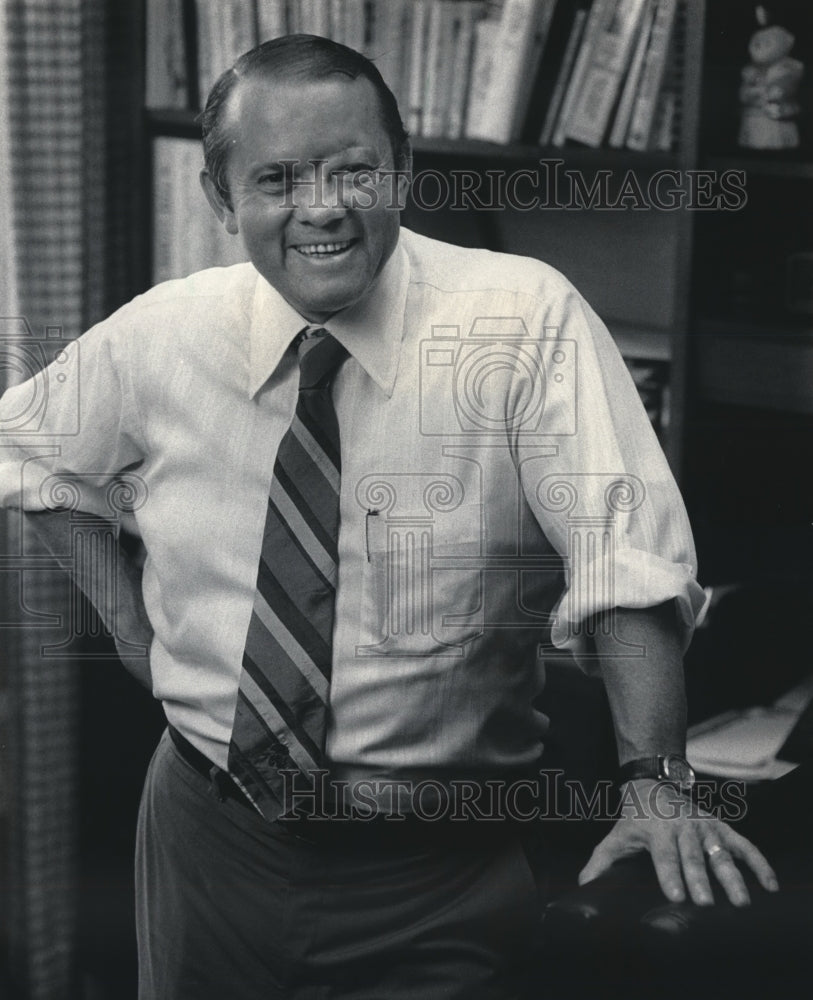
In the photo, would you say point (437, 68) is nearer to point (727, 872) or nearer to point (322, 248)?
point (322, 248)

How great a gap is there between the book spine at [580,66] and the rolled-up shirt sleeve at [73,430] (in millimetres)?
572

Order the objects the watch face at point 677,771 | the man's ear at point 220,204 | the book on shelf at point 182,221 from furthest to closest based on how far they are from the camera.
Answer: the book on shelf at point 182,221, the man's ear at point 220,204, the watch face at point 677,771

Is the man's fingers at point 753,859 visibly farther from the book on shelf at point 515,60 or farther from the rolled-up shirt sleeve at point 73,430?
the book on shelf at point 515,60

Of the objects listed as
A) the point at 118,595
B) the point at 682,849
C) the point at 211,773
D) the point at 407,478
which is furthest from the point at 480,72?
the point at 682,849

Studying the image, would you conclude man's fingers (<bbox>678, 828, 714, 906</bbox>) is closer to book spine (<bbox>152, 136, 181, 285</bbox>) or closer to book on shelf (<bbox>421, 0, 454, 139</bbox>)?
book on shelf (<bbox>421, 0, 454, 139</bbox>)

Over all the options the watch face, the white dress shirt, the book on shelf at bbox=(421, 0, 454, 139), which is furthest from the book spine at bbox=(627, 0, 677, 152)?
the watch face

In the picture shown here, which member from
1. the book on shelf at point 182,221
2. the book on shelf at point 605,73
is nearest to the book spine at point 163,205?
the book on shelf at point 182,221

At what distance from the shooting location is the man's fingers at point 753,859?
2.78ft

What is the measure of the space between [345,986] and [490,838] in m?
0.19

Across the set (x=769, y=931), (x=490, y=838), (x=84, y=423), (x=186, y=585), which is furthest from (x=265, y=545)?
(x=769, y=931)

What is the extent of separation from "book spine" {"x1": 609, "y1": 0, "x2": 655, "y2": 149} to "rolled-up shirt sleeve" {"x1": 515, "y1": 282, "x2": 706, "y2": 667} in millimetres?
421

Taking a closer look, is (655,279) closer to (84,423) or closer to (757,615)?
(757,615)

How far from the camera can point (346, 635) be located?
1122 mm

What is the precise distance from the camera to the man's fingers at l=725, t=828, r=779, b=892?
848mm
